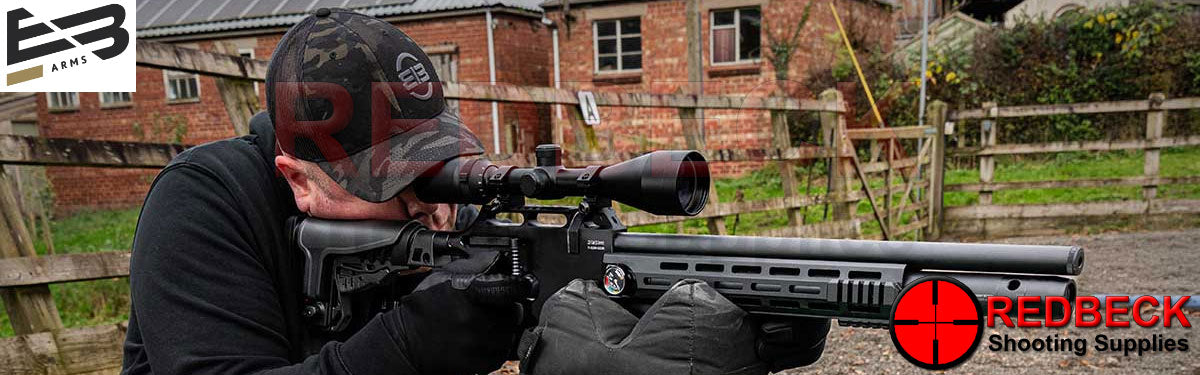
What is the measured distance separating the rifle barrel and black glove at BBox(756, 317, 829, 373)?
133 mm

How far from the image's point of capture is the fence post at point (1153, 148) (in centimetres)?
927

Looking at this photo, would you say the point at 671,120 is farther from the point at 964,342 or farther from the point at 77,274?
the point at 964,342

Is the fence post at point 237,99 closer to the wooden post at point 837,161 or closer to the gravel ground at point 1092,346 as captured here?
the gravel ground at point 1092,346

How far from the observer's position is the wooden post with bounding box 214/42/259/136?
3.55 metres

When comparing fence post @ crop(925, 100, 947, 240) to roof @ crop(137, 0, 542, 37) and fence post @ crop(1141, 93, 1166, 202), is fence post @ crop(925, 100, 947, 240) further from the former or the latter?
roof @ crop(137, 0, 542, 37)

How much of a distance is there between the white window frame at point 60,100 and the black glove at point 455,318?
20.6 metres

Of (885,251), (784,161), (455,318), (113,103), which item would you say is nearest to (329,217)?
(455,318)

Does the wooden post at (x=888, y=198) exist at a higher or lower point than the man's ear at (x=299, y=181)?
lower

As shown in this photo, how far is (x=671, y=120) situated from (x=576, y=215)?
412 cm

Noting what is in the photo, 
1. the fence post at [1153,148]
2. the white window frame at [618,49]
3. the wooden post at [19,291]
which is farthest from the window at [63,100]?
the fence post at [1153,148]

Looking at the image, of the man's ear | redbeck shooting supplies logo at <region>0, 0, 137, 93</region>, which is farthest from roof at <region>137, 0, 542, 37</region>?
the man's ear

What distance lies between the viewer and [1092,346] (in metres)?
4.89

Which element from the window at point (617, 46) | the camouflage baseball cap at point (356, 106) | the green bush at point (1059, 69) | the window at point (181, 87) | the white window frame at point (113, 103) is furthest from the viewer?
the white window frame at point (113, 103)

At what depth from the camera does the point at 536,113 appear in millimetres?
5066
